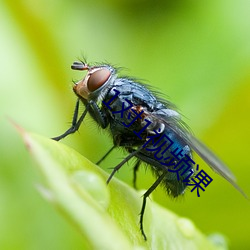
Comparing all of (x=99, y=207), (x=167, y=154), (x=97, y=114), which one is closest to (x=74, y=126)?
(x=97, y=114)

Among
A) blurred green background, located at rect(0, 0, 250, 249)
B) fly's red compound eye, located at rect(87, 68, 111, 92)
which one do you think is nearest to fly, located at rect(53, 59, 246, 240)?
fly's red compound eye, located at rect(87, 68, 111, 92)

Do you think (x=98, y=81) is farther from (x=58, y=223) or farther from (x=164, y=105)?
(x=58, y=223)

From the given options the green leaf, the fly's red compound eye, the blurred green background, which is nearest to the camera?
the green leaf

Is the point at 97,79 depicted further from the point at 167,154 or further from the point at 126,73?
the point at 126,73

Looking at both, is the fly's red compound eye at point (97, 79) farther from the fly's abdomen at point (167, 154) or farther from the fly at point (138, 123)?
the fly's abdomen at point (167, 154)

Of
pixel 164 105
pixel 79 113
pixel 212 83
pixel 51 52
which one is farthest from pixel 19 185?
pixel 212 83

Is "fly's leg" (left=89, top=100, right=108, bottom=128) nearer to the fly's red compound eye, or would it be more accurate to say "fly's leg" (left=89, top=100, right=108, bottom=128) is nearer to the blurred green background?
the fly's red compound eye
